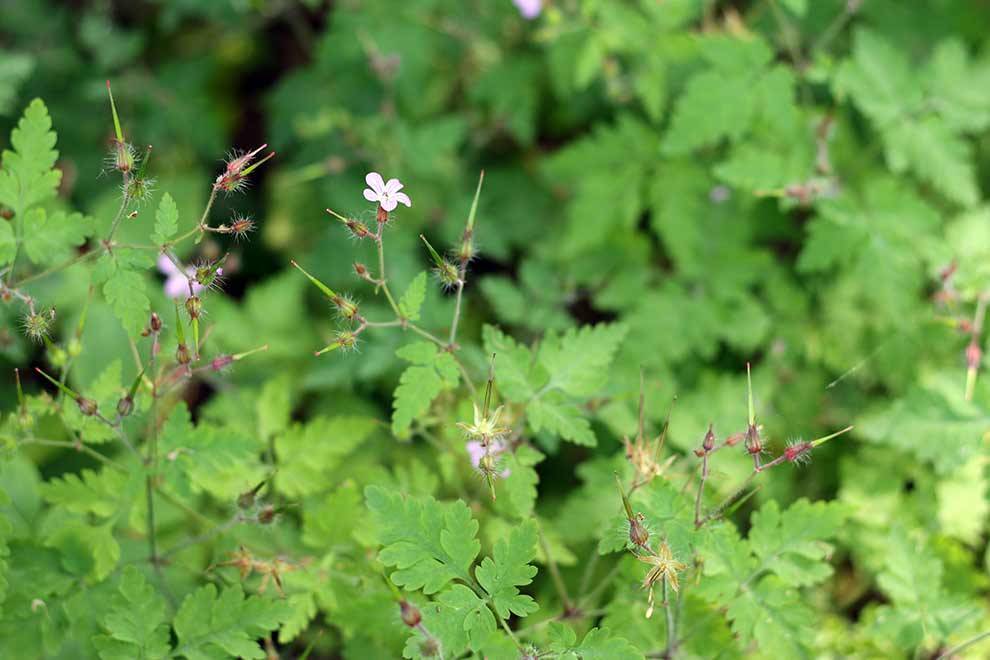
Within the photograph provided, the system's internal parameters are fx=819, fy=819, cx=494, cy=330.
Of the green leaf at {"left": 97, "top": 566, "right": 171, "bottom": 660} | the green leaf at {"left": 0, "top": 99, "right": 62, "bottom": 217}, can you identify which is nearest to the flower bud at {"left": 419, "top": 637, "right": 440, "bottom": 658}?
the green leaf at {"left": 97, "top": 566, "right": 171, "bottom": 660}

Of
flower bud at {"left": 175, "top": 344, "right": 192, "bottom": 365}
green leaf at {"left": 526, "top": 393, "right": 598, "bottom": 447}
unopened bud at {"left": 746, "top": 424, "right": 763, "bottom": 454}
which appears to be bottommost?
green leaf at {"left": 526, "top": 393, "right": 598, "bottom": 447}

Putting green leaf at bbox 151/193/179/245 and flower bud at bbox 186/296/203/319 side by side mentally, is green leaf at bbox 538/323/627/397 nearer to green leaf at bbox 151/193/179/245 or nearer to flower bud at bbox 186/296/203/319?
flower bud at bbox 186/296/203/319

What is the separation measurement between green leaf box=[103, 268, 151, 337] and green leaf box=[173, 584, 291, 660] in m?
0.74

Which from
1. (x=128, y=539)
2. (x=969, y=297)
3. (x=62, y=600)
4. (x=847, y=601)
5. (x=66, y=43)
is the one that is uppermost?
(x=66, y=43)

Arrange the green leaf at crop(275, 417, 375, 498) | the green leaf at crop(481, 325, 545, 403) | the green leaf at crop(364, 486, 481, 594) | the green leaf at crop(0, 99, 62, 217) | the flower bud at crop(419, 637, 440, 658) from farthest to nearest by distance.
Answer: the green leaf at crop(275, 417, 375, 498) < the green leaf at crop(481, 325, 545, 403) < the green leaf at crop(0, 99, 62, 217) < the green leaf at crop(364, 486, 481, 594) < the flower bud at crop(419, 637, 440, 658)

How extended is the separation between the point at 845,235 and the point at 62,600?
315cm

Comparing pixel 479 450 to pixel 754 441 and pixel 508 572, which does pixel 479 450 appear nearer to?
pixel 508 572

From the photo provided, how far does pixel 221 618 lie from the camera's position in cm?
222

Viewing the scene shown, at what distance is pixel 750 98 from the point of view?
336 cm

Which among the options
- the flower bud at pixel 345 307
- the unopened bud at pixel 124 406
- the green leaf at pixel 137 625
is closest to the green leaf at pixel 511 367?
the flower bud at pixel 345 307

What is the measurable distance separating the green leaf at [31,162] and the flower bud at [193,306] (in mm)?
601

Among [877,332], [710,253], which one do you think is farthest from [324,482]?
[877,332]

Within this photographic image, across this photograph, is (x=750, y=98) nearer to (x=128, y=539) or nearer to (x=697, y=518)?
(x=697, y=518)

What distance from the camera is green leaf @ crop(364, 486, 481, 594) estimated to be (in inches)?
81.6
